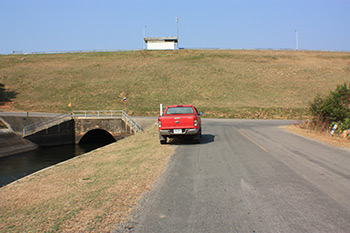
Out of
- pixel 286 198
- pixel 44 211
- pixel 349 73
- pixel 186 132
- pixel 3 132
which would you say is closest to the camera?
pixel 44 211

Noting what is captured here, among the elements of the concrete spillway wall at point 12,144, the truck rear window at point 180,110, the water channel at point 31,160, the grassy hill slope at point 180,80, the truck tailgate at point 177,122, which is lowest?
the water channel at point 31,160

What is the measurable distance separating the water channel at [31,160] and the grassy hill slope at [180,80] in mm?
16226

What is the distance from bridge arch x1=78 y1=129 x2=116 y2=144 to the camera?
32044mm

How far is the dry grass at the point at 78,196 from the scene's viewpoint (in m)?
4.70

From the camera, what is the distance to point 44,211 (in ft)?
17.3

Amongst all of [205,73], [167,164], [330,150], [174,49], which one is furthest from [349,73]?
[167,164]

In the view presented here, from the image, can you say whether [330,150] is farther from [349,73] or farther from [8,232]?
[349,73]

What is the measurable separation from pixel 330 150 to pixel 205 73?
52208 mm

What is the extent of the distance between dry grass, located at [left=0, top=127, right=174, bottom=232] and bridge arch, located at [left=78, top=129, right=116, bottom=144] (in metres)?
22.7

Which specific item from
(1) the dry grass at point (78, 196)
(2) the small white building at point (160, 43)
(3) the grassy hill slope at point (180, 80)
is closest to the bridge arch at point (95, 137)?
(3) the grassy hill slope at point (180, 80)

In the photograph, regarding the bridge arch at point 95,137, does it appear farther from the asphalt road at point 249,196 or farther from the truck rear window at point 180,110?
the asphalt road at point 249,196

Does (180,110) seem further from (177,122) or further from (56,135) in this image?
(56,135)

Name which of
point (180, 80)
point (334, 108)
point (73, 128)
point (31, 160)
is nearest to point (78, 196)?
point (334, 108)

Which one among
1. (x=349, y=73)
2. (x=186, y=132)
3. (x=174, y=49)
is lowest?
(x=186, y=132)
